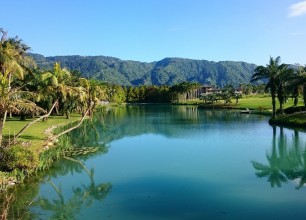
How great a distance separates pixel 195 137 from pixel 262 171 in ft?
75.8

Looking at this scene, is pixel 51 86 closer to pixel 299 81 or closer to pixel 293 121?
pixel 293 121

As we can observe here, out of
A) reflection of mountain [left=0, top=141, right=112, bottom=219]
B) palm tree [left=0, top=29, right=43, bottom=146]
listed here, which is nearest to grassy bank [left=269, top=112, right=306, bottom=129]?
reflection of mountain [left=0, top=141, right=112, bottom=219]

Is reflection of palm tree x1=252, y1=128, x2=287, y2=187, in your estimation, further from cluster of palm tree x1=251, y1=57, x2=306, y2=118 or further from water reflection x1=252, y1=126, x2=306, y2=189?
cluster of palm tree x1=251, y1=57, x2=306, y2=118

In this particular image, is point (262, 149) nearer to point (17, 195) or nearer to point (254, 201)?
point (254, 201)

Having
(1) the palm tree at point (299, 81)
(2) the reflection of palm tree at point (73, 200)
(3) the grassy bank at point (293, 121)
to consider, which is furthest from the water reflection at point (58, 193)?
(1) the palm tree at point (299, 81)

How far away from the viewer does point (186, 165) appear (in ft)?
110

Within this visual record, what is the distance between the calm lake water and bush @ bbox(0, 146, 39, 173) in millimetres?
1757

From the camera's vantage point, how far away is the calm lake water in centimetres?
2057

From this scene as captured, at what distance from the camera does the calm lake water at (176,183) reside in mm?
20572

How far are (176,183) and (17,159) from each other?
39.7 feet

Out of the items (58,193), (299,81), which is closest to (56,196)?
(58,193)

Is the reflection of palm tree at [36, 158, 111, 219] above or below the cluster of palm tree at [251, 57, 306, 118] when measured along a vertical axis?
below

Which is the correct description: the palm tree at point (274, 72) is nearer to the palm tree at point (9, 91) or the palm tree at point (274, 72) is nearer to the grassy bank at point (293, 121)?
the grassy bank at point (293, 121)

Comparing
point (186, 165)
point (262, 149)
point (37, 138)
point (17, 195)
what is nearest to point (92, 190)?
point (17, 195)
